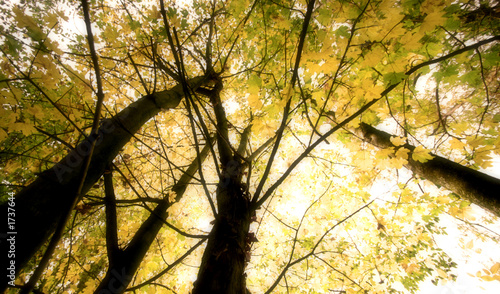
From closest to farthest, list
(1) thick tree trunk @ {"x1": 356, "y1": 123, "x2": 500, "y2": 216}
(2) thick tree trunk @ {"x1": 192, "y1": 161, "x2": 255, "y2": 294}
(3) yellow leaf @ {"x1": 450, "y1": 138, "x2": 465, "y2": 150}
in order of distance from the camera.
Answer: (2) thick tree trunk @ {"x1": 192, "y1": 161, "x2": 255, "y2": 294}
(1) thick tree trunk @ {"x1": 356, "y1": 123, "x2": 500, "y2": 216}
(3) yellow leaf @ {"x1": 450, "y1": 138, "x2": 465, "y2": 150}

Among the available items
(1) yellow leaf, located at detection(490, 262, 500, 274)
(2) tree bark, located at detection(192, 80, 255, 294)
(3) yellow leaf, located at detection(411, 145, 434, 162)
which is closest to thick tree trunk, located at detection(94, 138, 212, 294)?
(2) tree bark, located at detection(192, 80, 255, 294)

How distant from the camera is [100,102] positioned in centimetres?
85

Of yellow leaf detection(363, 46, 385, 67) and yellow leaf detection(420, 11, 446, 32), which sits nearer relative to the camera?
yellow leaf detection(420, 11, 446, 32)

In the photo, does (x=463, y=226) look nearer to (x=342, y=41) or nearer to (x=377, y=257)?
(x=377, y=257)

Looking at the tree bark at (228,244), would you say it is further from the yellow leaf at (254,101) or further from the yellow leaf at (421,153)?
the yellow leaf at (421,153)

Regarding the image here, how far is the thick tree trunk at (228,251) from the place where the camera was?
1.16 metres

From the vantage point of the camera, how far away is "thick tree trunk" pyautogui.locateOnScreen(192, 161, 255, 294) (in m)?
1.16

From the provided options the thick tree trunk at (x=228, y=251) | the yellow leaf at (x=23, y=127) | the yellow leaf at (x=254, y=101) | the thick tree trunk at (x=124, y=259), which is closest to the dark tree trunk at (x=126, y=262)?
the thick tree trunk at (x=124, y=259)

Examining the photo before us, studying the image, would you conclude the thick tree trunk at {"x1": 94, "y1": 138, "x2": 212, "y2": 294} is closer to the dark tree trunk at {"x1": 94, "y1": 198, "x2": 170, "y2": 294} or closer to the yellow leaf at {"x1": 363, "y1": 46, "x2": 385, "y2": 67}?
the dark tree trunk at {"x1": 94, "y1": 198, "x2": 170, "y2": 294}

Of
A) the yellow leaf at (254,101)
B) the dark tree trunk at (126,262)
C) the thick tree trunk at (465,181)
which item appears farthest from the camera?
the thick tree trunk at (465,181)

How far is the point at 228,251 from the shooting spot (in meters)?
1.34

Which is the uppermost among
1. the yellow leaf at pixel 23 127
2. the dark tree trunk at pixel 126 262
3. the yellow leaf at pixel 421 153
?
the yellow leaf at pixel 421 153

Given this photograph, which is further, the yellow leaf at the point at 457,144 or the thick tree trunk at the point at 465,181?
the yellow leaf at the point at 457,144

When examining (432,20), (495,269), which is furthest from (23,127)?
(495,269)
